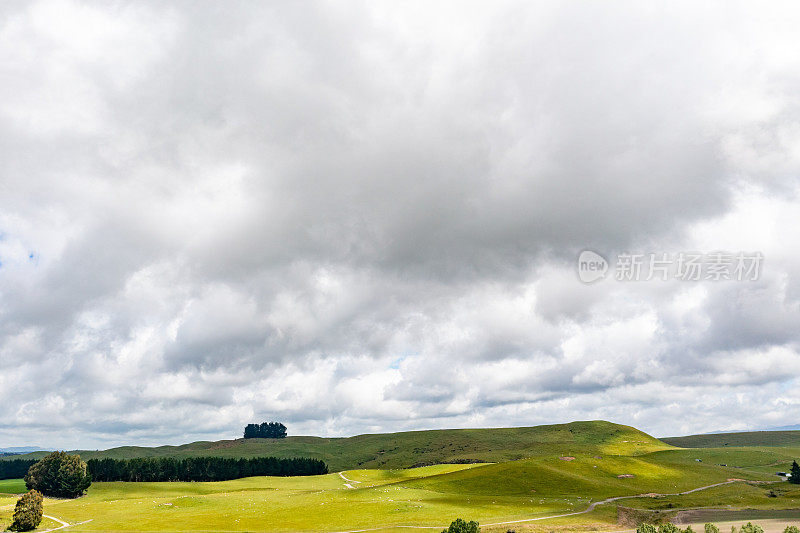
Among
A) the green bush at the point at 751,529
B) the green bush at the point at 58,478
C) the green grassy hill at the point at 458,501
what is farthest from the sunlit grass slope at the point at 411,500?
the green bush at the point at 751,529

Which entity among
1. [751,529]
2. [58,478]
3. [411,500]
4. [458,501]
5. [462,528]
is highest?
[462,528]

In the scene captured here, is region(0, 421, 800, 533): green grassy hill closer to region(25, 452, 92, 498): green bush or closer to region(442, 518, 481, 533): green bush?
region(25, 452, 92, 498): green bush

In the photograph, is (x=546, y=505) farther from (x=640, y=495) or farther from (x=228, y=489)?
(x=228, y=489)

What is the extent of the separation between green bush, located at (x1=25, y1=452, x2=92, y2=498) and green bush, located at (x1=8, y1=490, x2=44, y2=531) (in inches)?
2846

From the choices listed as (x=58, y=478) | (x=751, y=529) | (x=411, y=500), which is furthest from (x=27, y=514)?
(x=751, y=529)

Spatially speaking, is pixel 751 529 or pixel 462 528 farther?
pixel 462 528

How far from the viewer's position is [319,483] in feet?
652

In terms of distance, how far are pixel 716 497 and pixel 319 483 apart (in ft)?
431

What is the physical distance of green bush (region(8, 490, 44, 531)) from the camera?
102 metres

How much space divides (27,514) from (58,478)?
77.9 m

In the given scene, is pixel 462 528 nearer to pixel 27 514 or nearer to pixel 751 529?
pixel 751 529

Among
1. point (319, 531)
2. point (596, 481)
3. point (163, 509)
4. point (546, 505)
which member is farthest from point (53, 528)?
point (596, 481)

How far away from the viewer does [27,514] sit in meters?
103

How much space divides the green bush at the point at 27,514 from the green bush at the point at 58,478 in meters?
72.3
